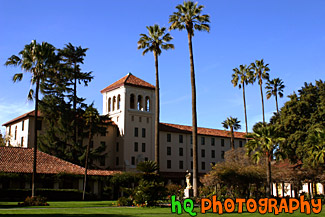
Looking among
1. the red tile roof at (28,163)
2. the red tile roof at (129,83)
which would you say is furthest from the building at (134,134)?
the red tile roof at (28,163)

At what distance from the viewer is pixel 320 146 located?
131ft

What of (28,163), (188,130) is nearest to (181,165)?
(188,130)

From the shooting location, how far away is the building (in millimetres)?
65875

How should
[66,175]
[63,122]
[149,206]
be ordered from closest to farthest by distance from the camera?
[149,206] → [66,175] → [63,122]

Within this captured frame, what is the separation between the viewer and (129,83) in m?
68.4

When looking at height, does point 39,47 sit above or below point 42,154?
above

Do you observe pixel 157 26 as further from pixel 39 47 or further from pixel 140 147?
pixel 140 147

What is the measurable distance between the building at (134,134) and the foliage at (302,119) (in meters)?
24.8

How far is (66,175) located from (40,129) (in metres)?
13.1

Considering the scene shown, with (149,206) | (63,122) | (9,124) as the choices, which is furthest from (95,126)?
(149,206)

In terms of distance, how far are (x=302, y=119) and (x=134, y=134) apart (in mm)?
28922

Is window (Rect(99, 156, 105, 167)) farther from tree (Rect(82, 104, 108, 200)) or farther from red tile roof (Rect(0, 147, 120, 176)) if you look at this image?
red tile roof (Rect(0, 147, 120, 176))

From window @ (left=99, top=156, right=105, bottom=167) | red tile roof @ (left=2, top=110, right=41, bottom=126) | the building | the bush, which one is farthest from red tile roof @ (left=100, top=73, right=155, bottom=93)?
the bush

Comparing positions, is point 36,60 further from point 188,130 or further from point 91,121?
point 188,130
